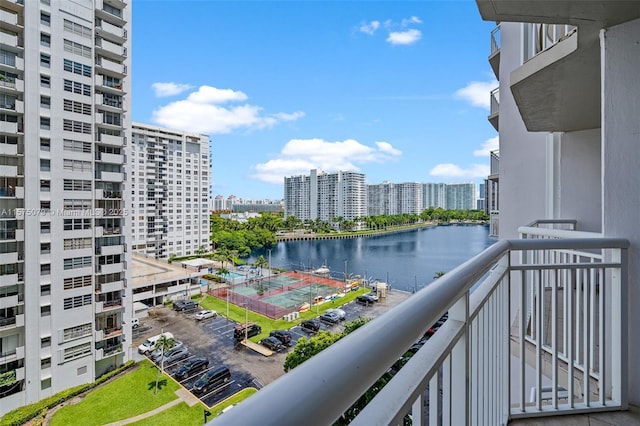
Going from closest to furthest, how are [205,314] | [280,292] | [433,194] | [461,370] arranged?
1. [461,370]
2. [205,314]
3. [280,292]
4. [433,194]

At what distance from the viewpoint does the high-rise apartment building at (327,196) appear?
5069cm

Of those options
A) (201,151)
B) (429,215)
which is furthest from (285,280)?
(429,215)

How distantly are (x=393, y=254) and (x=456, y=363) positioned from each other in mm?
27645

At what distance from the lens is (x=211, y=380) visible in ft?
31.5

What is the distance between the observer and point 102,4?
11102 millimetres

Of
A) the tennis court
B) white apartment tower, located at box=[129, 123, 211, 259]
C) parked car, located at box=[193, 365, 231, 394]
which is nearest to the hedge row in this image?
parked car, located at box=[193, 365, 231, 394]

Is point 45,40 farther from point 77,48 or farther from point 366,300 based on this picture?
point 366,300

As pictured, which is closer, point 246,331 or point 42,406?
point 42,406

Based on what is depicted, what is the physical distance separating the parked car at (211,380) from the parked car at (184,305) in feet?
24.6

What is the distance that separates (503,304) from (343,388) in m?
1.08

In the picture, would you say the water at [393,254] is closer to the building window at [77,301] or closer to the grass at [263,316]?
the grass at [263,316]

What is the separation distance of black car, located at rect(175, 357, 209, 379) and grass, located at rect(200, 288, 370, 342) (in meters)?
2.43

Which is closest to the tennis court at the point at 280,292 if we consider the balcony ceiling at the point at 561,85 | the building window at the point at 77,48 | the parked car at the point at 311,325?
the parked car at the point at 311,325

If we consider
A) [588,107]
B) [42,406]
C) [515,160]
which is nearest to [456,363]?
[588,107]
